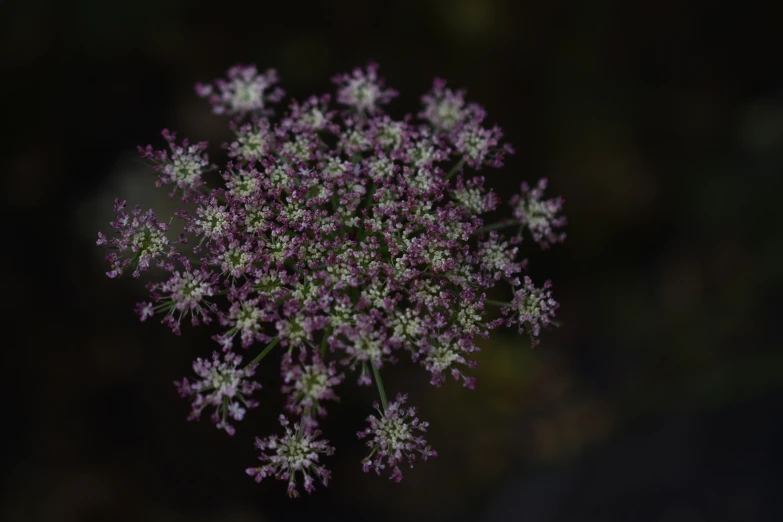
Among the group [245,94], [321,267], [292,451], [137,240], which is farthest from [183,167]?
[292,451]

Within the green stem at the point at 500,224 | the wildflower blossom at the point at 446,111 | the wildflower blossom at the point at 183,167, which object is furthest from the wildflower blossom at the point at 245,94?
the green stem at the point at 500,224

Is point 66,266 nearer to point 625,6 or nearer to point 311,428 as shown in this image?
point 311,428

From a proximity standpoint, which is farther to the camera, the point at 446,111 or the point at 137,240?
the point at 446,111

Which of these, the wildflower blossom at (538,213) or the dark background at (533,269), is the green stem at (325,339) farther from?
the dark background at (533,269)

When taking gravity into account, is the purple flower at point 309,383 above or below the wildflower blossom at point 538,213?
below

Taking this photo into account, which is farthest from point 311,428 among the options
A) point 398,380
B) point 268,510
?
point 268,510

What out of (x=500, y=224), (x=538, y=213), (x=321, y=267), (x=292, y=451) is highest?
(x=538, y=213)

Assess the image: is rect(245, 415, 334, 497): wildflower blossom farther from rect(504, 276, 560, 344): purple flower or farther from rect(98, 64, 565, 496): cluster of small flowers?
rect(504, 276, 560, 344): purple flower

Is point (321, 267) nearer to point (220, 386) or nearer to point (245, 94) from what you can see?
point (220, 386)
